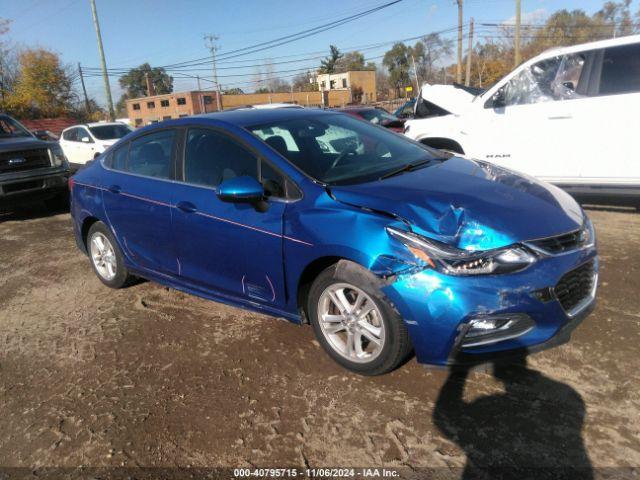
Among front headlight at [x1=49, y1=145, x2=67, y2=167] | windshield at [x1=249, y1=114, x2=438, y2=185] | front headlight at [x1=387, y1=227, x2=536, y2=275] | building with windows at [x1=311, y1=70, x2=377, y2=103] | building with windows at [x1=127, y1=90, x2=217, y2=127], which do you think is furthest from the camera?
building with windows at [x1=311, y1=70, x2=377, y2=103]

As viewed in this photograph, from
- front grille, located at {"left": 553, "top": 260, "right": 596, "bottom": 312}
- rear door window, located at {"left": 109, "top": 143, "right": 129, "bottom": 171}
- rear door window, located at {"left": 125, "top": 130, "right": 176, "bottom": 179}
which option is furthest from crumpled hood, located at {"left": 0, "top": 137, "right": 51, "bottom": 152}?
front grille, located at {"left": 553, "top": 260, "right": 596, "bottom": 312}

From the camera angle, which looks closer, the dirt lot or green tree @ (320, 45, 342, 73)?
the dirt lot

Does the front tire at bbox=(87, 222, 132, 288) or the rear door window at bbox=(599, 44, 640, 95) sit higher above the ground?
the rear door window at bbox=(599, 44, 640, 95)

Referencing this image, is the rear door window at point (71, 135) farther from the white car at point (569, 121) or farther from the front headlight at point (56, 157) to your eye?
the white car at point (569, 121)

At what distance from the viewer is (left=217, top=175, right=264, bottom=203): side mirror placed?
311 cm

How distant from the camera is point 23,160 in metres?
8.45

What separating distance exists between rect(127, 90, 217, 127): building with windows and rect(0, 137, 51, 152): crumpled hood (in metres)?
58.0

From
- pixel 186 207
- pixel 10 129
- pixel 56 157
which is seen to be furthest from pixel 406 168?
pixel 10 129

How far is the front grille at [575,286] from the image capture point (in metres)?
2.65

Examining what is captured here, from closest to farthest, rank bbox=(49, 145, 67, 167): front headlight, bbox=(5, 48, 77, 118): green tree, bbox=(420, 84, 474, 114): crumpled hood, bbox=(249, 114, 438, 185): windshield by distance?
bbox=(249, 114, 438, 185): windshield
bbox=(420, 84, 474, 114): crumpled hood
bbox=(49, 145, 67, 167): front headlight
bbox=(5, 48, 77, 118): green tree

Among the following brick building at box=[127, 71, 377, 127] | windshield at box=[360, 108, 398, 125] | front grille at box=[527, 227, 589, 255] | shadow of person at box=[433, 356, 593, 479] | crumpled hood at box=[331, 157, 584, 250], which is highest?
brick building at box=[127, 71, 377, 127]

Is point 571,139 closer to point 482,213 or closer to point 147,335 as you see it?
point 482,213

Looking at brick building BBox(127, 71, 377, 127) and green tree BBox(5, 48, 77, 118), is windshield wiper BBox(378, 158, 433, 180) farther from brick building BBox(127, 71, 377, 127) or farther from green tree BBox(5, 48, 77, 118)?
brick building BBox(127, 71, 377, 127)

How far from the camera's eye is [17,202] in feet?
27.6
